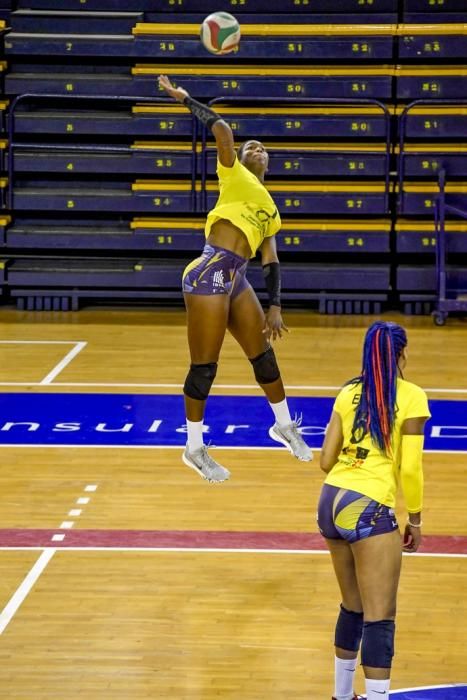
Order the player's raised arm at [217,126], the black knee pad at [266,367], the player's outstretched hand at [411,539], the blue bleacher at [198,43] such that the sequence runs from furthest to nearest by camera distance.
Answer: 1. the blue bleacher at [198,43]
2. the black knee pad at [266,367]
3. the player's raised arm at [217,126]
4. the player's outstretched hand at [411,539]

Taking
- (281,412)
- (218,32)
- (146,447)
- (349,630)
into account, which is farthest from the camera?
(146,447)

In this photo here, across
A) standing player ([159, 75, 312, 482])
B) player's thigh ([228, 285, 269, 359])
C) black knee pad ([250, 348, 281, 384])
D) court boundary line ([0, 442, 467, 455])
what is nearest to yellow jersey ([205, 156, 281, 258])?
standing player ([159, 75, 312, 482])

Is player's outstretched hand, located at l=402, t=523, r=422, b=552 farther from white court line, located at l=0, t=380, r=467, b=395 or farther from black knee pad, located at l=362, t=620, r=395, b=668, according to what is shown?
white court line, located at l=0, t=380, r=467, b=395

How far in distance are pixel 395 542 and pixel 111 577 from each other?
9.48ft

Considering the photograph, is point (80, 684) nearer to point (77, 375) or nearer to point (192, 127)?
point (77, 375)

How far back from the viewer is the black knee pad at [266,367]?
365 inches

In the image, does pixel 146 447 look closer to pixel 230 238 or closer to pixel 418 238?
pixel 230 238

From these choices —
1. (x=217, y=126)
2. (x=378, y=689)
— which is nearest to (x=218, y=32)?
(x=217, y=126)

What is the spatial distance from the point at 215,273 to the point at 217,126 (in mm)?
956

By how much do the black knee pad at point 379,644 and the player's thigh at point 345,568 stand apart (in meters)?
0.20

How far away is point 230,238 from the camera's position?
Result: 29.7ft

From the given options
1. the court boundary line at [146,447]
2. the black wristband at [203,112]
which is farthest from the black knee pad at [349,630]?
the court boundary line at [146,447]

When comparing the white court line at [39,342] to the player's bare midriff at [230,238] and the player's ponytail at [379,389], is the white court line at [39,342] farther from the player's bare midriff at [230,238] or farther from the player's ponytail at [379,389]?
the player's ponytail at [379,389]

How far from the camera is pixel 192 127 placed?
16969 mm
